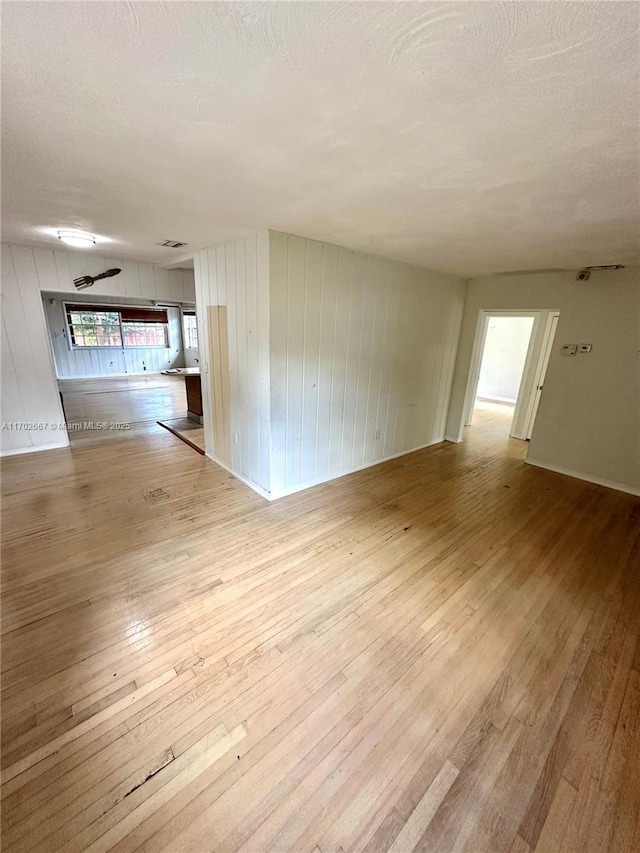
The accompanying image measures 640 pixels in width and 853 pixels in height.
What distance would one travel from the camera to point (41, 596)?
2.24 metres

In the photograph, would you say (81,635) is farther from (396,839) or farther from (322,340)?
(322,340)

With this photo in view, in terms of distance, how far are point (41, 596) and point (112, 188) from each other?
8.80 ft

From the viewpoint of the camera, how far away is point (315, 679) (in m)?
1.78

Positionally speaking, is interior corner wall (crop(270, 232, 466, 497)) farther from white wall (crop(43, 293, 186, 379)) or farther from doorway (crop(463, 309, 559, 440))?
white wall (crop(43, 293, 186, 379))

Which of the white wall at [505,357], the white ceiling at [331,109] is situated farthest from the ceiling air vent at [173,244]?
the white wall at [505,357]

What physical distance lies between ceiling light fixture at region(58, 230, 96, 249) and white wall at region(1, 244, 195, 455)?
731mm

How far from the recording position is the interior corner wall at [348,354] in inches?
128

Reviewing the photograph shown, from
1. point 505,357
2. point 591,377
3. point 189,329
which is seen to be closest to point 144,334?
point 189,329

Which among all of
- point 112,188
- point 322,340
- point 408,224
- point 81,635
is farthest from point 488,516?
point 112,188

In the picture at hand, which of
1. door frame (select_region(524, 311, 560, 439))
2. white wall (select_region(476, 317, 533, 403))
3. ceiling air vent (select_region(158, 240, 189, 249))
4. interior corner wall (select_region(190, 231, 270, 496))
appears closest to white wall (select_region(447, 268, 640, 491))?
door frame (select_region(524, 311, 560, 439))

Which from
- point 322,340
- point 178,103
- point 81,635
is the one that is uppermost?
point 178,103

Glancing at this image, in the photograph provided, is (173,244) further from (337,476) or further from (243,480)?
(337,476)

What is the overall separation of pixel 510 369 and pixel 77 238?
8895mm

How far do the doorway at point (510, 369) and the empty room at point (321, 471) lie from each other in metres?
1.08
